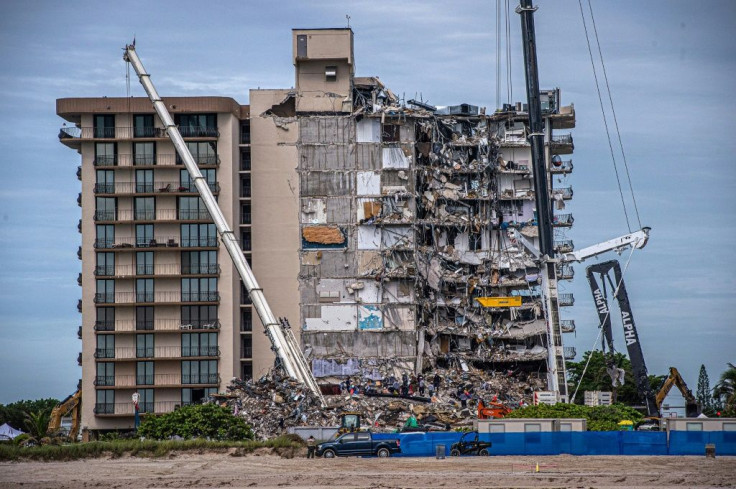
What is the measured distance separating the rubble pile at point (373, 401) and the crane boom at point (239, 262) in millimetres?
1650

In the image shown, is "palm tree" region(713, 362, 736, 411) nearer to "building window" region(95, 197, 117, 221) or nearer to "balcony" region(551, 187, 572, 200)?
"balcony" region(551, 187, 572, 200)

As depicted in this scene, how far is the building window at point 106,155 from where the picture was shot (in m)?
106

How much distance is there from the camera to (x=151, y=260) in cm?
10544

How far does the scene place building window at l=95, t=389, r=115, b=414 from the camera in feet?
342

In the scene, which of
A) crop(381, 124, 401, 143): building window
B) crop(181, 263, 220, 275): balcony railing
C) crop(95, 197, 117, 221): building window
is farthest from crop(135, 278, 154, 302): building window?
crop(381, 124, 401, 143): building window

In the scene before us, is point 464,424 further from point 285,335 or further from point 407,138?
point 407,138

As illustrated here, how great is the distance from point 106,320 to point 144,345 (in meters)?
3.47

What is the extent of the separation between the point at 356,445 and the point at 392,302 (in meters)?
34.6

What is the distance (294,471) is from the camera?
2598 inches

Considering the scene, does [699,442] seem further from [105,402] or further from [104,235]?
[104,235]

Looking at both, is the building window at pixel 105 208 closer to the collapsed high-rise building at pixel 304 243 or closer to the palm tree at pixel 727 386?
the collapsed high-rise building at pixel 304 243

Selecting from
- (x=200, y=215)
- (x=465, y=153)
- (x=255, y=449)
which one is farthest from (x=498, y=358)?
(x=255, y=449)

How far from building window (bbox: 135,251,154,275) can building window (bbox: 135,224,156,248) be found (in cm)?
68

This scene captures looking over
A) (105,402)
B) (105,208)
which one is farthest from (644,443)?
(105,208)
